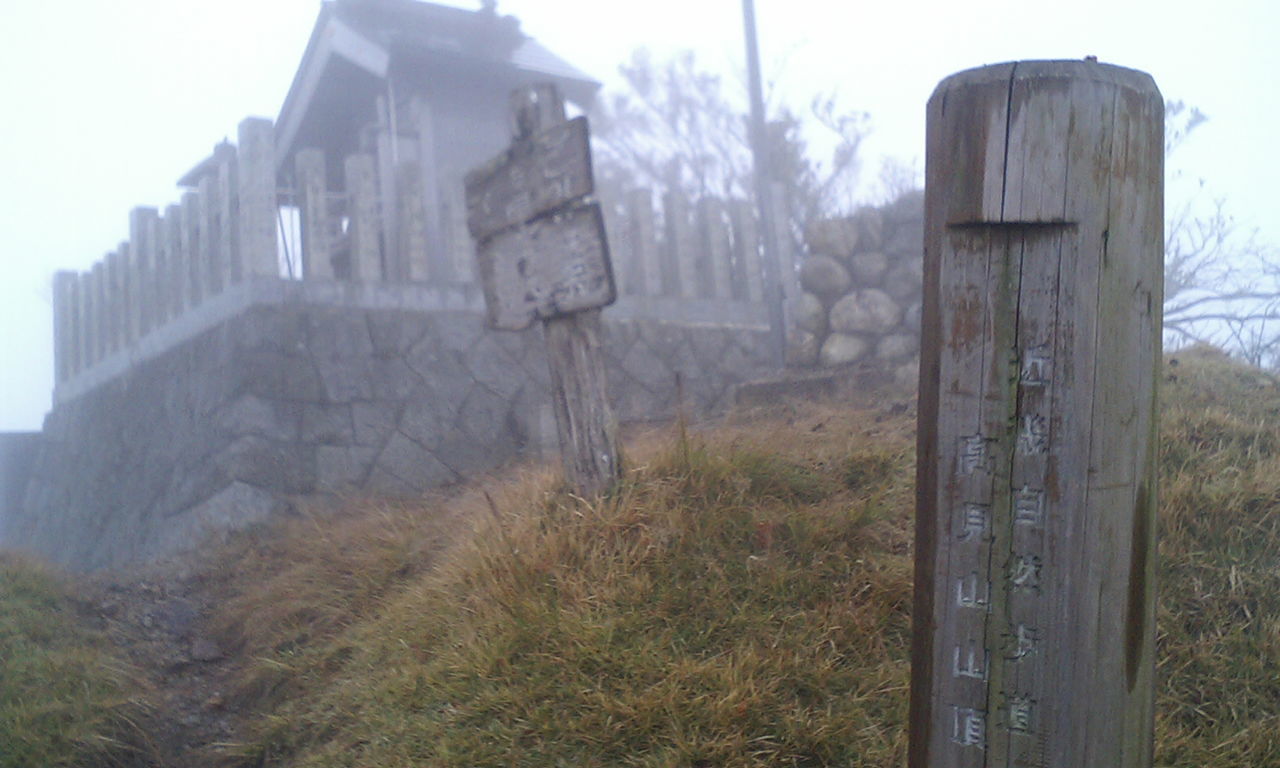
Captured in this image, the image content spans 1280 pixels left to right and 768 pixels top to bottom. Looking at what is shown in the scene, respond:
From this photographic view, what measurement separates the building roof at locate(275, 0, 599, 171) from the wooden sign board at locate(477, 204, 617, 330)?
5.42m

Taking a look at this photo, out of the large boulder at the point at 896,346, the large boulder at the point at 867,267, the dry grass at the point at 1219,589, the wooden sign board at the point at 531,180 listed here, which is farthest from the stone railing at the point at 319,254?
the dry grass at the point at 1219,589

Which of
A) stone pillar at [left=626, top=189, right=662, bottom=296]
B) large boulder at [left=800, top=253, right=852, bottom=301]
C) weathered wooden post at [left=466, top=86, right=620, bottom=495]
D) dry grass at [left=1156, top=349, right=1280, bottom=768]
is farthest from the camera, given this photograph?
stone pillar at [left=626, top=189, right=662, bottom=296]

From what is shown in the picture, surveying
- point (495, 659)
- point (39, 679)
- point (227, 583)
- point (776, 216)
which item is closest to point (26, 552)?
point (227, 583)

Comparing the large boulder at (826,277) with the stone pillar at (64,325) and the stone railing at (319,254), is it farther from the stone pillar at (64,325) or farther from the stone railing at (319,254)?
the stone pillar at (64,325)

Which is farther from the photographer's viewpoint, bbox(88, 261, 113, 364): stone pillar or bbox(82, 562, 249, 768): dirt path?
bbox(88, 261, 113, 364): stone pillar

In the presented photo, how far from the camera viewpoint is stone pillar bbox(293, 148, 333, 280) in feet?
25.3

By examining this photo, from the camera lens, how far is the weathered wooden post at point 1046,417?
168cm

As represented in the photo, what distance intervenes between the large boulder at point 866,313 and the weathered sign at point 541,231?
13.6ft

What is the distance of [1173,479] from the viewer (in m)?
4.27

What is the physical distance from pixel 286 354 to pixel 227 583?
6.95ft

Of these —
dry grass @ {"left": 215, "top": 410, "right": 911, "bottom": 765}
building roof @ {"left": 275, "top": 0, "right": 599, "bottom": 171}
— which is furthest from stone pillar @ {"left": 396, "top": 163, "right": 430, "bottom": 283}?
dry grass @ {"left": 215, "top": 410, "right": 911, "bottom": 765}

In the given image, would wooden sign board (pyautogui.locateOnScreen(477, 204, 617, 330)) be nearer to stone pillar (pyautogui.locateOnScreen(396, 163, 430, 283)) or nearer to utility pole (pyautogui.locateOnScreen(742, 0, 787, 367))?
stone pillar (pyautogui.locateOnScreen(396, 163, 430, 283))

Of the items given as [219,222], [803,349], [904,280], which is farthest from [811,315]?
[219,222]

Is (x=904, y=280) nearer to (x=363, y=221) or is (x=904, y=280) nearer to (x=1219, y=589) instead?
(x=363, y=221)
